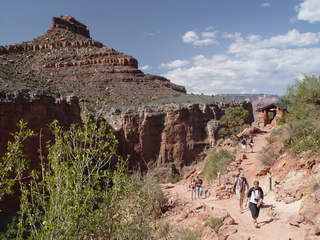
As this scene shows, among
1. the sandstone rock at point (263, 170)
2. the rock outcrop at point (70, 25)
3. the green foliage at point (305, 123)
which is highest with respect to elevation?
the rock outcrop at point (70, 25)

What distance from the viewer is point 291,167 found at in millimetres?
11195

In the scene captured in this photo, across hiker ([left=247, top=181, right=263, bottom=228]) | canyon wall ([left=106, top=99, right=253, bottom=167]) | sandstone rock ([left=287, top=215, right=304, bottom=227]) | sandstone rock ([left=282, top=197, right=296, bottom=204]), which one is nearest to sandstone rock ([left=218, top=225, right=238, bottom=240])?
→ hiker ([left=247, top=181, right=263, bottom=228])

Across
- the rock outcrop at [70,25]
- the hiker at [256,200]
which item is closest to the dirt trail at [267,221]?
the hiker at [256,200]

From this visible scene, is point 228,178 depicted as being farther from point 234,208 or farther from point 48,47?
point 48,47

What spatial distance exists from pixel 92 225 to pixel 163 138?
29.3 meters

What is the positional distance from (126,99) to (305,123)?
28999 millimetres

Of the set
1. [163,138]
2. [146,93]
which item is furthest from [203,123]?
[146,93]

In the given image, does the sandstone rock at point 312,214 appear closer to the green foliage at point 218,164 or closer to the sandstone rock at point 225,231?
the sandstone rock at point 225,231

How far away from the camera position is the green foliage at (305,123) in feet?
34.0

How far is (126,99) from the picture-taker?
38.8 m

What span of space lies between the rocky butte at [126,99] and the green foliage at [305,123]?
14774 mm

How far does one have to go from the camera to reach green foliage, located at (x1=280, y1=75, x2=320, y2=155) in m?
10.4

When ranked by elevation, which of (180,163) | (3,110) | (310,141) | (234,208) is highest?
(3,110)

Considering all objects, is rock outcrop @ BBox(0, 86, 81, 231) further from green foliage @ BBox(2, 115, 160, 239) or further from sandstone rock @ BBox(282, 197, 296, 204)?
sandstone rock @ BBox(282, 197, 296, 204)
